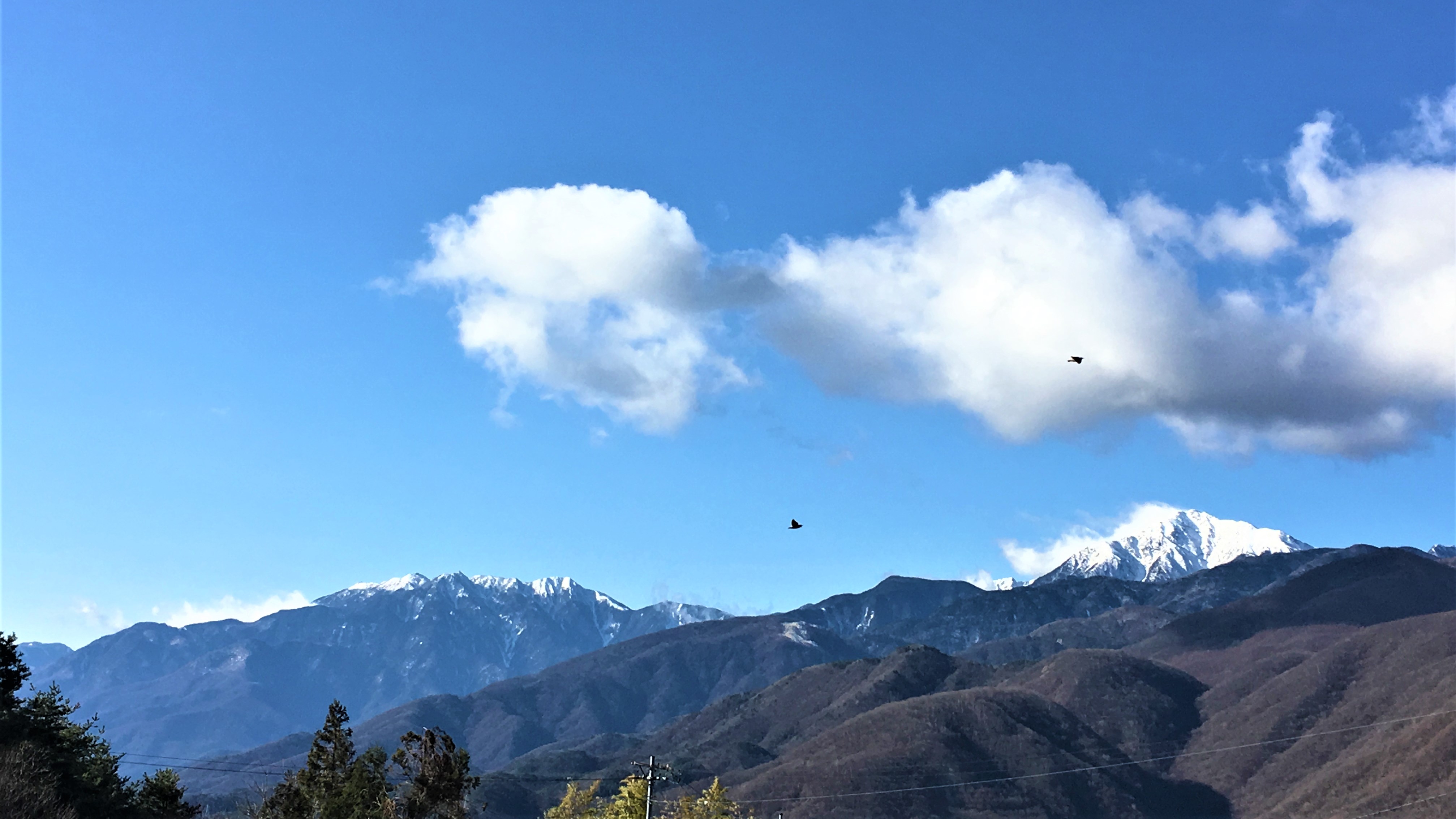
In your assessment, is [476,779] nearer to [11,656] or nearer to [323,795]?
[323,795]

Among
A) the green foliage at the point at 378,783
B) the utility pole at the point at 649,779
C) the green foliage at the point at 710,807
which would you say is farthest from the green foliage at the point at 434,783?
the green foliage at the point at 710,807

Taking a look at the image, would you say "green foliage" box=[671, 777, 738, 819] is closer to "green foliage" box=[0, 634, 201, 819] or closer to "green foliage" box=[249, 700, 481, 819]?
"green foliage" box=[249, 700, 481, 819]

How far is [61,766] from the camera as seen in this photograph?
69125mm

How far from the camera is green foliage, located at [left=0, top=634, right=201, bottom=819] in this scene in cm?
6138

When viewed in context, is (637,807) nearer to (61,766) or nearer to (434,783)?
(434,783)

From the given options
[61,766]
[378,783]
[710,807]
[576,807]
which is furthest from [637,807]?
[61,766]

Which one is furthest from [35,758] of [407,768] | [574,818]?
[574,818]

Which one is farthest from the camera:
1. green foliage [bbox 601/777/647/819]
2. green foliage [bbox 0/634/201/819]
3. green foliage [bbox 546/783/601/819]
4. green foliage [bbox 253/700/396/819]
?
green foliage [bbox 546/783/601/819]

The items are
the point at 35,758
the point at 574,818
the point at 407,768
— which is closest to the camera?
the point at 407,768

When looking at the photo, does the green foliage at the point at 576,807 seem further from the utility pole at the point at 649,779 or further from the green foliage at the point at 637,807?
the utility pole at the point at 649,779

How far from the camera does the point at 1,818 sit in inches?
2147

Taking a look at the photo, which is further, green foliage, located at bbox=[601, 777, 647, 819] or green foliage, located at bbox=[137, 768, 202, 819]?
green foliage, located at bbox=[137, 768, 202, 819]

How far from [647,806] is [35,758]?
117 ft

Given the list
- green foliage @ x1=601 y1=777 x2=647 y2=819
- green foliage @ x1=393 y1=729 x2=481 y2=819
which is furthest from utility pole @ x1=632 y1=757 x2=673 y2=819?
green foliage @ x1=393 y1=729 x2=481 y2=819
